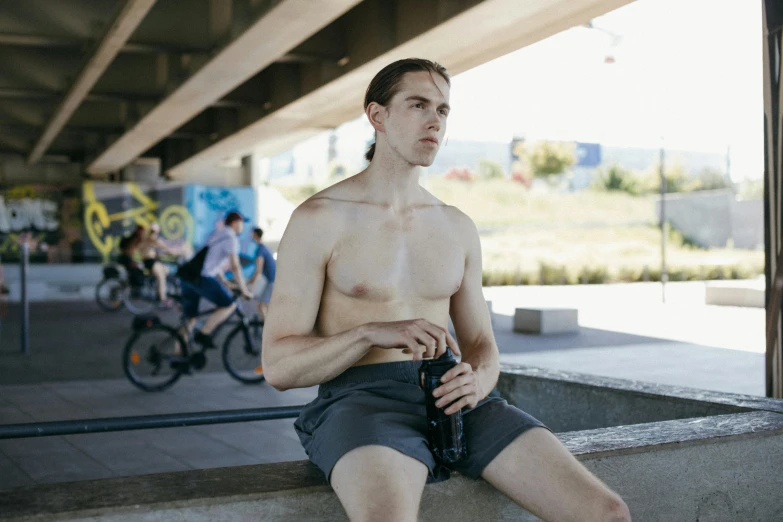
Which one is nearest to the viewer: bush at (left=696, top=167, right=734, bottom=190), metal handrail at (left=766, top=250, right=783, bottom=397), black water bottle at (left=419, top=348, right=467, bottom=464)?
black water bottle at (left=419, top=348, right=467, bottom=464)

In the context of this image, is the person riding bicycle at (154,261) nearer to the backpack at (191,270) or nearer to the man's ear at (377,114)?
the backpack at (191,270)

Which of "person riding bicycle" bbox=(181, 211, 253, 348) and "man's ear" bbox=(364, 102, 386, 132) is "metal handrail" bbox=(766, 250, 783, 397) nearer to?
"man's ear" bbox=(364, 102, 386, 132)

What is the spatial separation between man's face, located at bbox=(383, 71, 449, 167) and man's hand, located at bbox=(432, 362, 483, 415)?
2.20 feet

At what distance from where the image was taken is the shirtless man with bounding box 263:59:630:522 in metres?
2.41

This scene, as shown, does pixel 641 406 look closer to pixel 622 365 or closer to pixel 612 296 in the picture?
pixel 622 365

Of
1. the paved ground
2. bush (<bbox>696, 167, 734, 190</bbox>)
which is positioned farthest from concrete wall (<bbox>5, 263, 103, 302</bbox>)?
bush (<bbox>696, 167, 734, 190</bbox>)

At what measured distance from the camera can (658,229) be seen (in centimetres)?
5250

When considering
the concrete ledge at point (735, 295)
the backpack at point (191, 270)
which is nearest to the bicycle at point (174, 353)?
the backpack at point (191, 270)

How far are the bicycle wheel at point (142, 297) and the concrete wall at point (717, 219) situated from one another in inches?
1286

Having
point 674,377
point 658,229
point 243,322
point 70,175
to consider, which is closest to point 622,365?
point 674,377

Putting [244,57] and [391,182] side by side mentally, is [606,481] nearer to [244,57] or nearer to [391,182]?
[391,182]

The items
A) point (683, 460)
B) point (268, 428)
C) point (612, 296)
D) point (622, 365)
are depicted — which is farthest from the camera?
point (612, 296)

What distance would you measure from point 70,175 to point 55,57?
1661cm

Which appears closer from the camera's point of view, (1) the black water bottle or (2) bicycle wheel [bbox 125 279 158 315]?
(1) the black water bottle
